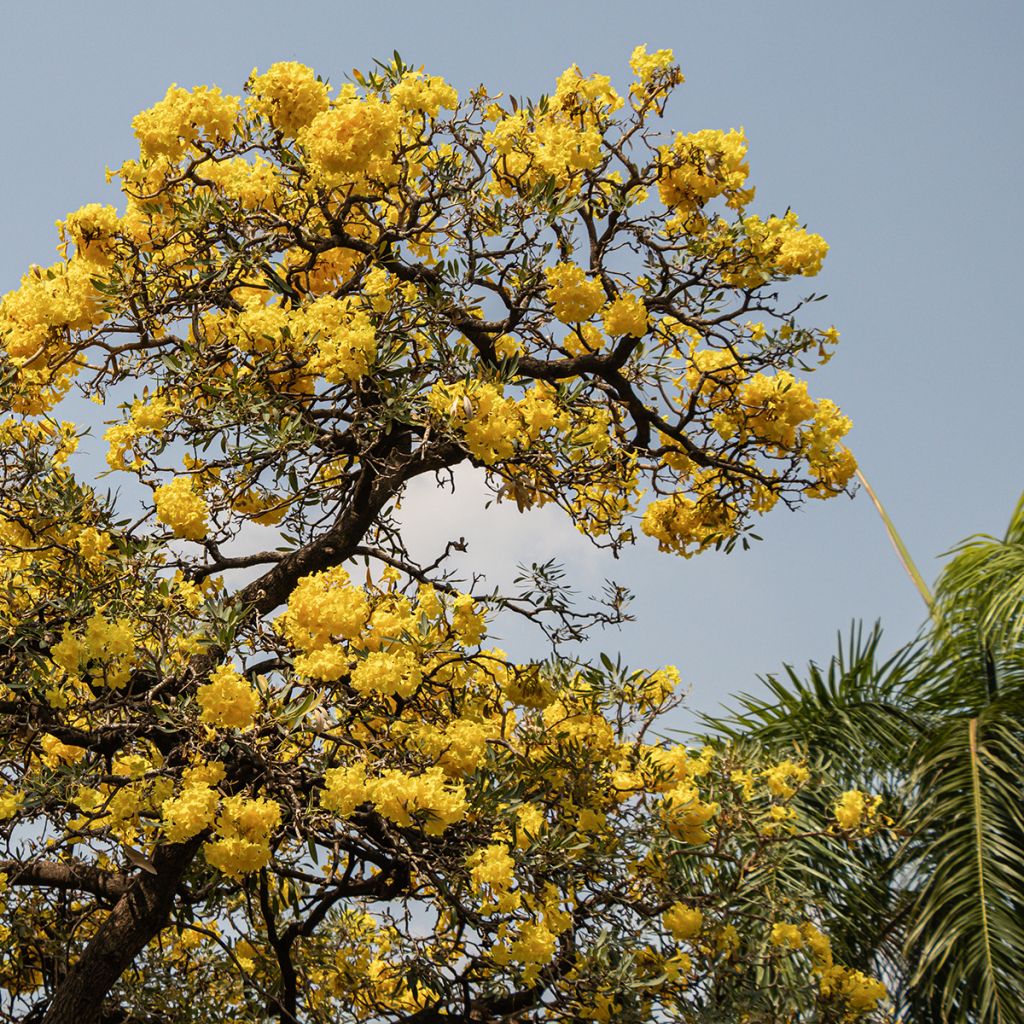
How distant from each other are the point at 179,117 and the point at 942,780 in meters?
4.75

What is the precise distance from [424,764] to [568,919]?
0.74 m

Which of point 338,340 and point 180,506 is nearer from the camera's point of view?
point 338,340

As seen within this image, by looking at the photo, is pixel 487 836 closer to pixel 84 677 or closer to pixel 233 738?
pixel 233 738

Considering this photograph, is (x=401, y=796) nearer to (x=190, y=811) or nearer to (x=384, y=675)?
(x=384, y=675)

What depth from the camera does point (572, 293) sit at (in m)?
4.31

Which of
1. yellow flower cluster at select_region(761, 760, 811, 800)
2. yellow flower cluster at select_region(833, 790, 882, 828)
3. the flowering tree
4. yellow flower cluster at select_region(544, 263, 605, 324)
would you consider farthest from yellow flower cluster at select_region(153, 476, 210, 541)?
yellow flower cluster at select_region(833, 790, 882, 828)

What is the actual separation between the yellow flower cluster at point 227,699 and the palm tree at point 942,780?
3290mm

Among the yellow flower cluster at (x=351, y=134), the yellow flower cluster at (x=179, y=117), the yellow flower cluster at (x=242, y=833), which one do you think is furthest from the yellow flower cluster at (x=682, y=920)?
the yellow flower cluster at (x=179, y=117)

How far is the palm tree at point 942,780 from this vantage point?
18.4 feet

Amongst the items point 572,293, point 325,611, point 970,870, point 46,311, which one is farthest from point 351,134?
point 970,870

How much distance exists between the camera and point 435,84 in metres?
4.36

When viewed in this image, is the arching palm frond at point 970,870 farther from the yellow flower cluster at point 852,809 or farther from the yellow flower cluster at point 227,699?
the yellow flower cluster at point 227,699

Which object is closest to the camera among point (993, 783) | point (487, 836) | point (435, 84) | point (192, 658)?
point (487, 836)

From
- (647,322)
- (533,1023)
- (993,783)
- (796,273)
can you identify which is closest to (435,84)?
(647,322)
